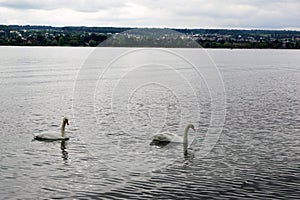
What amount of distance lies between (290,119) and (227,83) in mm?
36644

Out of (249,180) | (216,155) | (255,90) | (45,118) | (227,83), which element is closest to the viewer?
(249,180)

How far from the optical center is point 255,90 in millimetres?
68250

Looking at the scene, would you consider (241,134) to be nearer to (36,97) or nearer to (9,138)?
(9,138)

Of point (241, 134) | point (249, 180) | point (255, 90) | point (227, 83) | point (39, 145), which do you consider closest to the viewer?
point (249, 180)

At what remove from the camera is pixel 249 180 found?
24.5m

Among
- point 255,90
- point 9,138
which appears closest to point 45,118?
point 9,138

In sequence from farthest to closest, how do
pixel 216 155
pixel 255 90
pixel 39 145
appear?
pixel 255 90 < pixel 39 145 < pixel 216 155

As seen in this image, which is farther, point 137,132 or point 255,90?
point 255,90

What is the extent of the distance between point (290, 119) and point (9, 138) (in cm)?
2263

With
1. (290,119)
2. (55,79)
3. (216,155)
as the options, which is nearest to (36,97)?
(55,79)

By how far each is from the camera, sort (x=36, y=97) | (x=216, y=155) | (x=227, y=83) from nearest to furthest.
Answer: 1. (x=216, y=155)
2. (x=36, y=97)
3. (x=227, y=83)

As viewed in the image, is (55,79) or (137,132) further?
(55,79)

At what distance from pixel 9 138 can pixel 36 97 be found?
2385 cm

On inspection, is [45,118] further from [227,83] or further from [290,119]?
[227,83]
